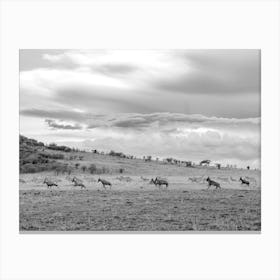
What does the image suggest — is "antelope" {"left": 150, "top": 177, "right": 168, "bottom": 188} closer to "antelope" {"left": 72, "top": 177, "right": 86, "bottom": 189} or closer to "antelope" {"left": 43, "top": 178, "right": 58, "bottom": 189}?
"antelope" {"left": 72, "top": 177, "right": 86, "bottom": 189}

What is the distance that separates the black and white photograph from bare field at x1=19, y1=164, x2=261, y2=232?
0.02 metres

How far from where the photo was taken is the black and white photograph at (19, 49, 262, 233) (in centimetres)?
1485

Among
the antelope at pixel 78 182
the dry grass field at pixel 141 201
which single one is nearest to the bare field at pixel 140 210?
the dry grass field at pixel 141 201

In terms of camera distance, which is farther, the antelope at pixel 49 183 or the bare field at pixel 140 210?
the antelope at pixel 49 183

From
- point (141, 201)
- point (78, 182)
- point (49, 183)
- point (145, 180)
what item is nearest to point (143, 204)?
point (141, 201)

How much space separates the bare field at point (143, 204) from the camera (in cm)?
1476

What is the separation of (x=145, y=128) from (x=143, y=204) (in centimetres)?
138

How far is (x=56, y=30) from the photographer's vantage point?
14.8 m

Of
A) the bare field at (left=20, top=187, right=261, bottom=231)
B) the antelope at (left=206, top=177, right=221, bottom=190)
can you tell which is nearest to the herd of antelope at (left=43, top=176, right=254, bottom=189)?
the antelope at (left=206, top=177, right=221, bottom=190)

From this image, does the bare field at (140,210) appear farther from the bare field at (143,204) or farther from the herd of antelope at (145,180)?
the herd of antelope at (145,180)
